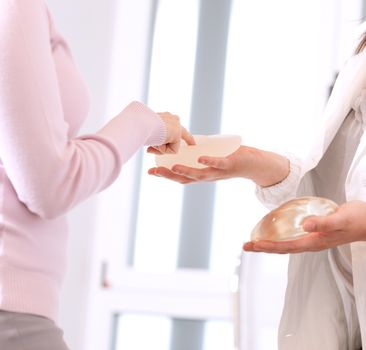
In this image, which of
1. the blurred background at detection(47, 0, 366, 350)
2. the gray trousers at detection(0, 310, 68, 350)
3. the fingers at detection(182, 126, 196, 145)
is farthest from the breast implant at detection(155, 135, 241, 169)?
the blurred background at detection(47, 0, 366, 350)

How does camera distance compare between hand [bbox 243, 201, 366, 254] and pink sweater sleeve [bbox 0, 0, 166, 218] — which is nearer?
pink sweater sleeve [bbox 0, 0, 166, 218]

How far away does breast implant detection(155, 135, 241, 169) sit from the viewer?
1317 millimetres

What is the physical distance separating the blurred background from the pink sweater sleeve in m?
1.94

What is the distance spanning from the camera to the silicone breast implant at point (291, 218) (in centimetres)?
114

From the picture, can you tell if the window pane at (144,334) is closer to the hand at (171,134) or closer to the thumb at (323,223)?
the hand at (171,134)

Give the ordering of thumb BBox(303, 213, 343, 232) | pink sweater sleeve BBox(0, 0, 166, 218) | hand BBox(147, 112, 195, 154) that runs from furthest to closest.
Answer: hand BBox(147, 112, 195, 154)
thumb BBox(303, 213, 343, 232)
pink sweater sleeve BBox(0, 0, 166, 218)

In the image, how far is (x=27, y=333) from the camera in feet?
3.21

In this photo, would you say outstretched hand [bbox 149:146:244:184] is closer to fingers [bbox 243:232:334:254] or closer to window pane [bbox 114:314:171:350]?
fingers [bbox 243:232:334:254]

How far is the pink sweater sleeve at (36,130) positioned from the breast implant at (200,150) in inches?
13.0

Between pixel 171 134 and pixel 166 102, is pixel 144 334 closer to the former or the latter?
pixel 166 102

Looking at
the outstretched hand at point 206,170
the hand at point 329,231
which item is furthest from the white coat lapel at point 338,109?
the hand at point 329,231

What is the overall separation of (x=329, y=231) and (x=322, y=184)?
0.34 metres

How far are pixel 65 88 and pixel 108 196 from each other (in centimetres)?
191

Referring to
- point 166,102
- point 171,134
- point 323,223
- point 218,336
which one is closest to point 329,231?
point 323,223
